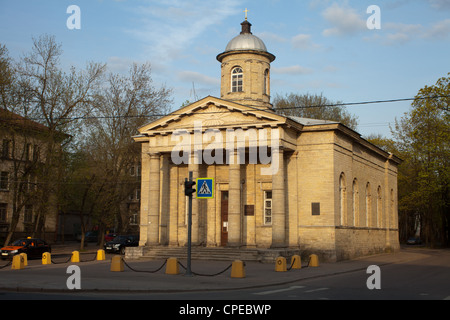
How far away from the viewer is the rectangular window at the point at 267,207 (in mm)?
31531

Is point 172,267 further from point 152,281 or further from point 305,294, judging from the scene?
point 305,294

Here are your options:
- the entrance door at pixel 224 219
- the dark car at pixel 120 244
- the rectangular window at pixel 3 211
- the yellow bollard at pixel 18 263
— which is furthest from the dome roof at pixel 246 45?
the rectangular window at pixel 3 211

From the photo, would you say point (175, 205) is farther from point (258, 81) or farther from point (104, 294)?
point (104, 294)

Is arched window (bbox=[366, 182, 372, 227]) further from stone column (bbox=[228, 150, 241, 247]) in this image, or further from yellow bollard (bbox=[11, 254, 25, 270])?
yellow bollard (bbox=[11, 254, 25, 270])

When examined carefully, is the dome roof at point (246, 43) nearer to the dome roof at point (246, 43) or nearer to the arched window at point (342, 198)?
the dome roof at point (246, 43)

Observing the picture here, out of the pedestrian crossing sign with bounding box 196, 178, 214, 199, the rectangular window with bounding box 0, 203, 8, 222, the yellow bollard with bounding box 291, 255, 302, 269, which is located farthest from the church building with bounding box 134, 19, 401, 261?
the rectangular window with bounding box 0, 203, 8, 222

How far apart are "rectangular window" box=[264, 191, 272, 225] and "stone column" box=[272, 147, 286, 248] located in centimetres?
297

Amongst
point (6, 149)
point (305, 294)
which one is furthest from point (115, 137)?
point (305, 294)

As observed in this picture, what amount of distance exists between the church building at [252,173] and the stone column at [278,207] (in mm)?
57

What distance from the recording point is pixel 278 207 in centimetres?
2841

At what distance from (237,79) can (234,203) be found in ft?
31.4
